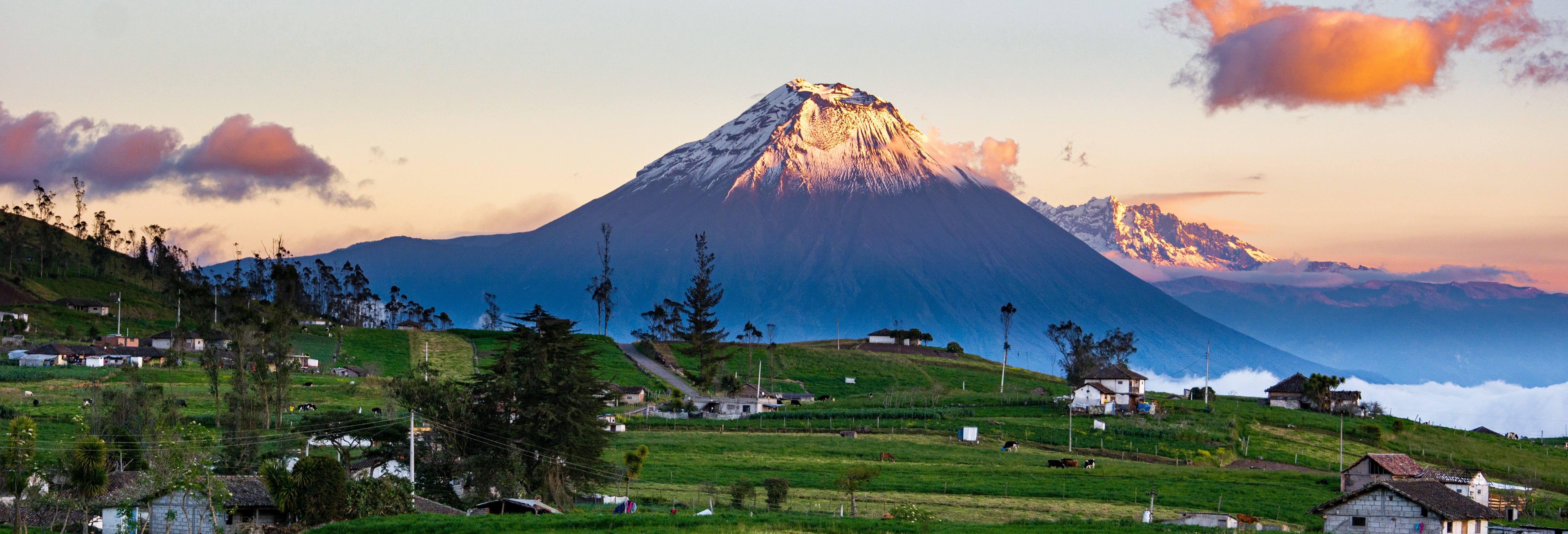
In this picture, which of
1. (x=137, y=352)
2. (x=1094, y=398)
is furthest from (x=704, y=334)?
(x=137, y=352)

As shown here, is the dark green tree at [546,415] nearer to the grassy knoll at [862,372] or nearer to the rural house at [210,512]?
the rural house at [210,512]

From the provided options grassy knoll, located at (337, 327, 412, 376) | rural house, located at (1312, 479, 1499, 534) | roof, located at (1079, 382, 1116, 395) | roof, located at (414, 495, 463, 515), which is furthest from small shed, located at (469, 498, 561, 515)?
grassy knoll, located at (337, 327, 412, 376)

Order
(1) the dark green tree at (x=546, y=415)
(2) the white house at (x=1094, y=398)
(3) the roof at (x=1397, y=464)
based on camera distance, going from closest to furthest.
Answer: (1) the dark green tree at (x=546, y=415) < (3) the roof at (x=1397, y=464) < (2) the white house at (x=1094, y=398)

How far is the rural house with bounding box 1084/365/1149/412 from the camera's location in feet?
352

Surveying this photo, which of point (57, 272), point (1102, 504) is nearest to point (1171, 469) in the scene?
point (1102, 504)

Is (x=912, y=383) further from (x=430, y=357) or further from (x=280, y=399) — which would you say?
(x=280, y=399)

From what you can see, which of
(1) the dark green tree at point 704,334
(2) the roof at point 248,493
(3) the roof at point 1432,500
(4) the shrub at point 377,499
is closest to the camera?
(2) the roof at point 248,493

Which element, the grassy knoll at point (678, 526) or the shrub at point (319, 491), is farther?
the shrub at point (319, 491)

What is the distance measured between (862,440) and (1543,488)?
42605 millimetres

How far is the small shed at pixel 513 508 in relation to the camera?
151 feet

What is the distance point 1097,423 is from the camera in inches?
3720

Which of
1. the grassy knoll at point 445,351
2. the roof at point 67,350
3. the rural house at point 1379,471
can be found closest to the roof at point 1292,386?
the rural house at point 1379,471

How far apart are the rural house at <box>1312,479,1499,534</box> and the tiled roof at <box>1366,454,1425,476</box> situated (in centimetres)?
1678

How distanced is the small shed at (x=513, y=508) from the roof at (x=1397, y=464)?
42101 millimetres
